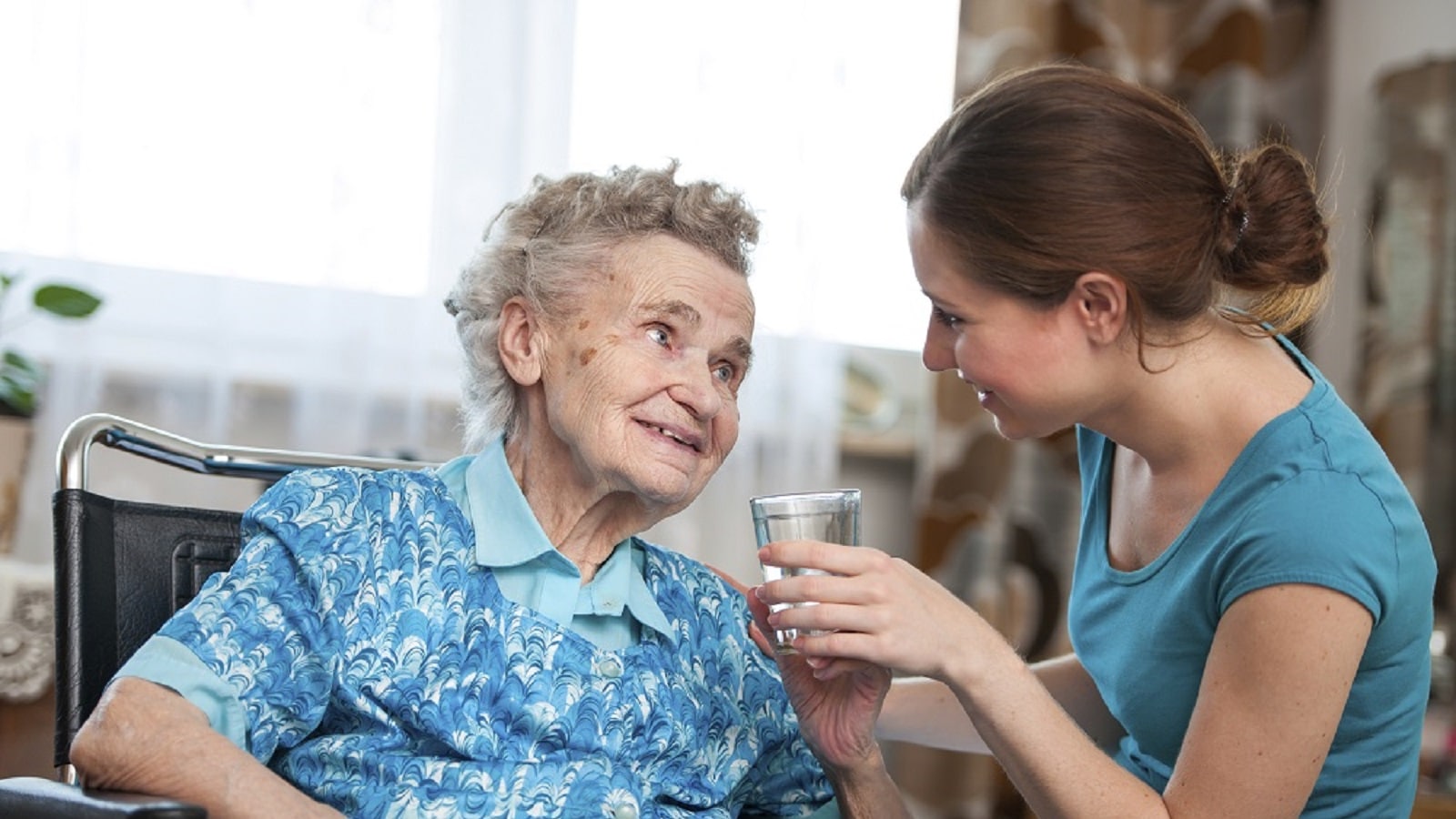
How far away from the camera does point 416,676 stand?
142cm

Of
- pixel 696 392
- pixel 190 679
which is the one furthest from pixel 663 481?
pixel 190 679

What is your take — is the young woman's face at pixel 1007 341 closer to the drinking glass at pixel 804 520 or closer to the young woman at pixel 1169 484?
the young woman at pixel 1169 484

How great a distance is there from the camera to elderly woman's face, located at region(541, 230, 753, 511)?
61.0 inches

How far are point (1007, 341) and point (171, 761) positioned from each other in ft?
2.77

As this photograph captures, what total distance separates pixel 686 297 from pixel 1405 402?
2.39 meters

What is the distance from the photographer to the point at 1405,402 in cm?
339

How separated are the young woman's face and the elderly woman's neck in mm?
387

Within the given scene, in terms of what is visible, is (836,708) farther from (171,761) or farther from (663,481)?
(171,761)

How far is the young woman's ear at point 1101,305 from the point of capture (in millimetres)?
1438

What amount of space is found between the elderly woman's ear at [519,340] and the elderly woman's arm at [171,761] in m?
0.51

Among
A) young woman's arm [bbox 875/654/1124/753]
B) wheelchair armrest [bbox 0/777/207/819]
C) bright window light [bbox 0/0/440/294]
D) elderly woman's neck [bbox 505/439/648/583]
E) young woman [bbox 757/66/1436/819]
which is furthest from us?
bright window light [bbox 0/0/440/294]

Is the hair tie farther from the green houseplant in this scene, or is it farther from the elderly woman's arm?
the green houseplant

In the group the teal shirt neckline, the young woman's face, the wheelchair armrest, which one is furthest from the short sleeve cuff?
the young woman's face

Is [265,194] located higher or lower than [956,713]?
higher
